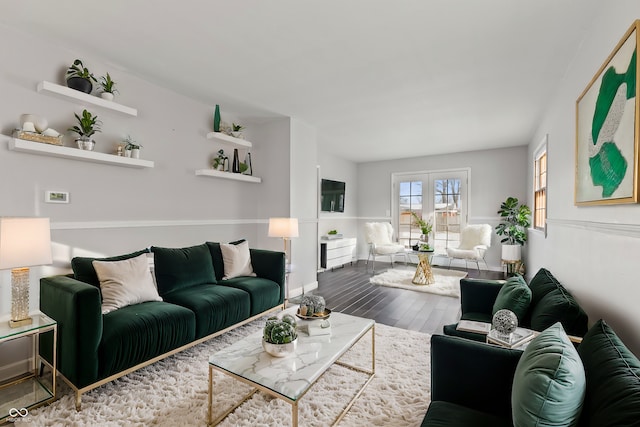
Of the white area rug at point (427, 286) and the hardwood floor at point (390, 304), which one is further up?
the white area rug at point (427, 286)

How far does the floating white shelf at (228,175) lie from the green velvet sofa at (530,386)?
3.15 metres

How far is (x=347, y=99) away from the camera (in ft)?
12.0

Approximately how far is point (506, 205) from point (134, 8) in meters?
6.21

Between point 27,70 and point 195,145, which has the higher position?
point 27,70

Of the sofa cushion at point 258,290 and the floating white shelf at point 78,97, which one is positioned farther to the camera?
the sofa cushion at point 258,290

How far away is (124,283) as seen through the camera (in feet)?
7.87

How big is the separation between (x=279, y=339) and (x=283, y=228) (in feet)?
6.62

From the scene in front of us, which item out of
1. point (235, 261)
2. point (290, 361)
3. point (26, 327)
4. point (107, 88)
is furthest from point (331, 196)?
point (26, 327)

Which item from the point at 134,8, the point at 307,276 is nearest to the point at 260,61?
the point at 134,8

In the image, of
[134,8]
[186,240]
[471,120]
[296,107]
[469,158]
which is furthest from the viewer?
[469,158]

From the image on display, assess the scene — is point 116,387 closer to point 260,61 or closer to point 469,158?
point 260,61

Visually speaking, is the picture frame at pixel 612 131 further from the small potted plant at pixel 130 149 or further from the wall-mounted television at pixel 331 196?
the wall-mounted television at pixel 331 196

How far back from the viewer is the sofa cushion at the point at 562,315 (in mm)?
1646

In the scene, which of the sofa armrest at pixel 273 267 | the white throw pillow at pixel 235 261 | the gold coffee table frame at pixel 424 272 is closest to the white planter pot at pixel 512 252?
the gold coffee table frame at pixel 424 272
